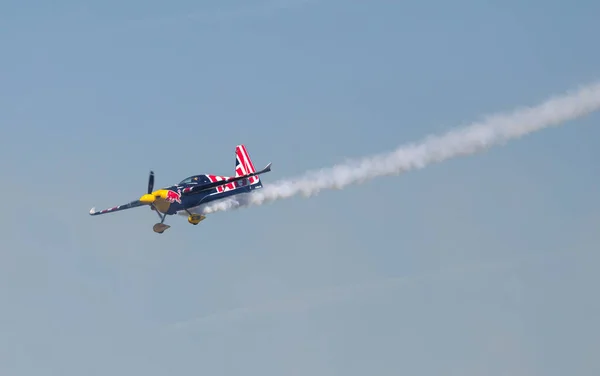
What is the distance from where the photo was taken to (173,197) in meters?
111

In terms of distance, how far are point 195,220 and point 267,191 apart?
608 cm

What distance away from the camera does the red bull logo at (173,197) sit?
11056 cm

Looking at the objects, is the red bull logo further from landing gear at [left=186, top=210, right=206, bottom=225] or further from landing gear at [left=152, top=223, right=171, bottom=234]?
landing gear at [left=152, top=223, right=171, bottom=234]

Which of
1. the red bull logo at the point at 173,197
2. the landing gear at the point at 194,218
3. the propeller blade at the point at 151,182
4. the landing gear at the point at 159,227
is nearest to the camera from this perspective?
the red bull logo at the point at 173,197

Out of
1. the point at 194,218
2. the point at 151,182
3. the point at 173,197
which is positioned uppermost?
the point at 151,182

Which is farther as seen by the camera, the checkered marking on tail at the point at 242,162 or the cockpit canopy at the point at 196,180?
the checkered marking on tail at the point at 242,162

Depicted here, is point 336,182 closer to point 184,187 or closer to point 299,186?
point 299,186

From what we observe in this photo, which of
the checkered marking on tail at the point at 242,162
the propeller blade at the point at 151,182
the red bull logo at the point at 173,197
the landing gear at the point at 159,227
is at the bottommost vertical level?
the landing gear at the point at 159,227

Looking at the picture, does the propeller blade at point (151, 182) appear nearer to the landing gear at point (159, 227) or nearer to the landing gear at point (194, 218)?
the landing gear at point (159, 227)

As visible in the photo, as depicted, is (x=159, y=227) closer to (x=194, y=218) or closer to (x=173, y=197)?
(x=194, y=218)

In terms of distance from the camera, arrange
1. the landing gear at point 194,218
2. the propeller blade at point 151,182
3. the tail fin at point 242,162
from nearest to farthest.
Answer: the propeller blade at point 151,182 < the landing gear at point 194,218 < the tail fin at point 242,162

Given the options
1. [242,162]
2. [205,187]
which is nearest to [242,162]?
[242,162]

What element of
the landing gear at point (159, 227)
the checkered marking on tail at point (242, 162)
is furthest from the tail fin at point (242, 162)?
the landing gear at point (159, 227)

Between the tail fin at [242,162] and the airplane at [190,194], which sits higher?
the tail fin at [242,162]
